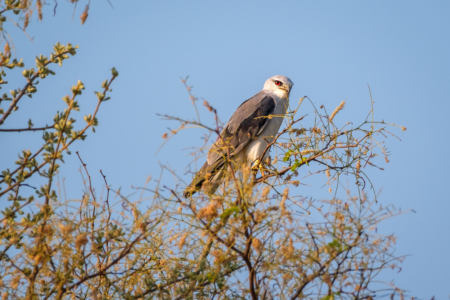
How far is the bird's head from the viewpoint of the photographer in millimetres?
7374

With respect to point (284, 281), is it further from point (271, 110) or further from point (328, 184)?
point (271, 110)

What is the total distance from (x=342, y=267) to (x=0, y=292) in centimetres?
197

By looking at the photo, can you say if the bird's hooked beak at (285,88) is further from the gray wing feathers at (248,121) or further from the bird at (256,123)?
the gray wing feathers at (248,121)

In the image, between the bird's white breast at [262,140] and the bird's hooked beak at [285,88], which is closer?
the bird's white breast at [262,140]

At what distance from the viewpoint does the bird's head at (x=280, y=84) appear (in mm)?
7374

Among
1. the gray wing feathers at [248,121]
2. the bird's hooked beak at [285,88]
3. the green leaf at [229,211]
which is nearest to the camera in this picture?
the green leaf at [229,211]

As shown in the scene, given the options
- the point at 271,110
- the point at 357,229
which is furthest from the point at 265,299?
the point at 271,110

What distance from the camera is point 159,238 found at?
3488 mm

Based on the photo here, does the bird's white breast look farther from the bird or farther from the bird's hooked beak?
the bird's hooked beak

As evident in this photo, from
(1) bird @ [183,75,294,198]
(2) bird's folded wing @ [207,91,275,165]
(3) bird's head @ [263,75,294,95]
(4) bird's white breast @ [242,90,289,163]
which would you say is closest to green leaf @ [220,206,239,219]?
(1) bird @ [183,75,294,198]

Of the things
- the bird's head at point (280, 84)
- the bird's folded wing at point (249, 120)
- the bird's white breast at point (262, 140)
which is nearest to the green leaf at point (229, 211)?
the bird's folded wing at point (249, 120)

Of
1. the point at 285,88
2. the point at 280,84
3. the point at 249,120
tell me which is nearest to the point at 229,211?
the point at 249,120

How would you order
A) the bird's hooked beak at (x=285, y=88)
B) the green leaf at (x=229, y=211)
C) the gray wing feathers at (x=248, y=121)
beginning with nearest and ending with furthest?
1. the green leaf at (x=229, y=211)
2. the gray wing feathers at (x=248, y=121)
3. the bird's hooked beak at (x=285, y=88)

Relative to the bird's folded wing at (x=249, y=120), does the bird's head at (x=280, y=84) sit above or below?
above
